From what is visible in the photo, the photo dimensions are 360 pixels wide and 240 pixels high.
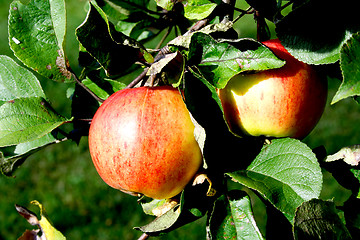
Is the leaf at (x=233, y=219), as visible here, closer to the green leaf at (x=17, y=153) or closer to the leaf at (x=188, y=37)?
the leaf at (x=188, y=37)

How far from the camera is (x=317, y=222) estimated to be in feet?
1.95

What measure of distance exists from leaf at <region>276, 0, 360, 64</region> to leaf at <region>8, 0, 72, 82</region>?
0.38 meters

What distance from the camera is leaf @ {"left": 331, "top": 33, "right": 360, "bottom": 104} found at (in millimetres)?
521

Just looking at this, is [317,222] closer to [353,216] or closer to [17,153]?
[353,216]

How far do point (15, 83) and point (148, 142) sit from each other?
346 millimetres

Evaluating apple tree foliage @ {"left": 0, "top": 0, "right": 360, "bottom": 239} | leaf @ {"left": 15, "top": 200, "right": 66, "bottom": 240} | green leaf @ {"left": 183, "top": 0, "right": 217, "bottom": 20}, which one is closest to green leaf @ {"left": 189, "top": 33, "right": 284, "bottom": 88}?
apple tree foliage @ {"left": 0, "top": 0, "right": 360, "bottom": 239}

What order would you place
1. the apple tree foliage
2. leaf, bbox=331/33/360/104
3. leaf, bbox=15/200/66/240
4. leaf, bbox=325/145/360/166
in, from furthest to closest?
leaf, bbox=15/200/66/240 → leaf, bbox=325/145/360/166 → the apple tree foliage → leaf, bbox=331/33/360/104

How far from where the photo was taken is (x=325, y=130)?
295cm

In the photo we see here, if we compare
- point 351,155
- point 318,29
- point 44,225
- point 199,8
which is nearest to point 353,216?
point 351,155

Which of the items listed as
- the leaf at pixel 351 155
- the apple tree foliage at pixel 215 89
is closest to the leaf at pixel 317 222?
the apple tree foliage at pixel 215 89

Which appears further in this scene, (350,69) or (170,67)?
(170,67)

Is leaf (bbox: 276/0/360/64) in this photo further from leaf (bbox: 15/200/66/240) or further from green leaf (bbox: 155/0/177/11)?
leaf (bbox: 15/200/66/240)

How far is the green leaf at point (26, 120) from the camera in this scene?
71cm

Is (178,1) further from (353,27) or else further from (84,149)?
(84,149)
